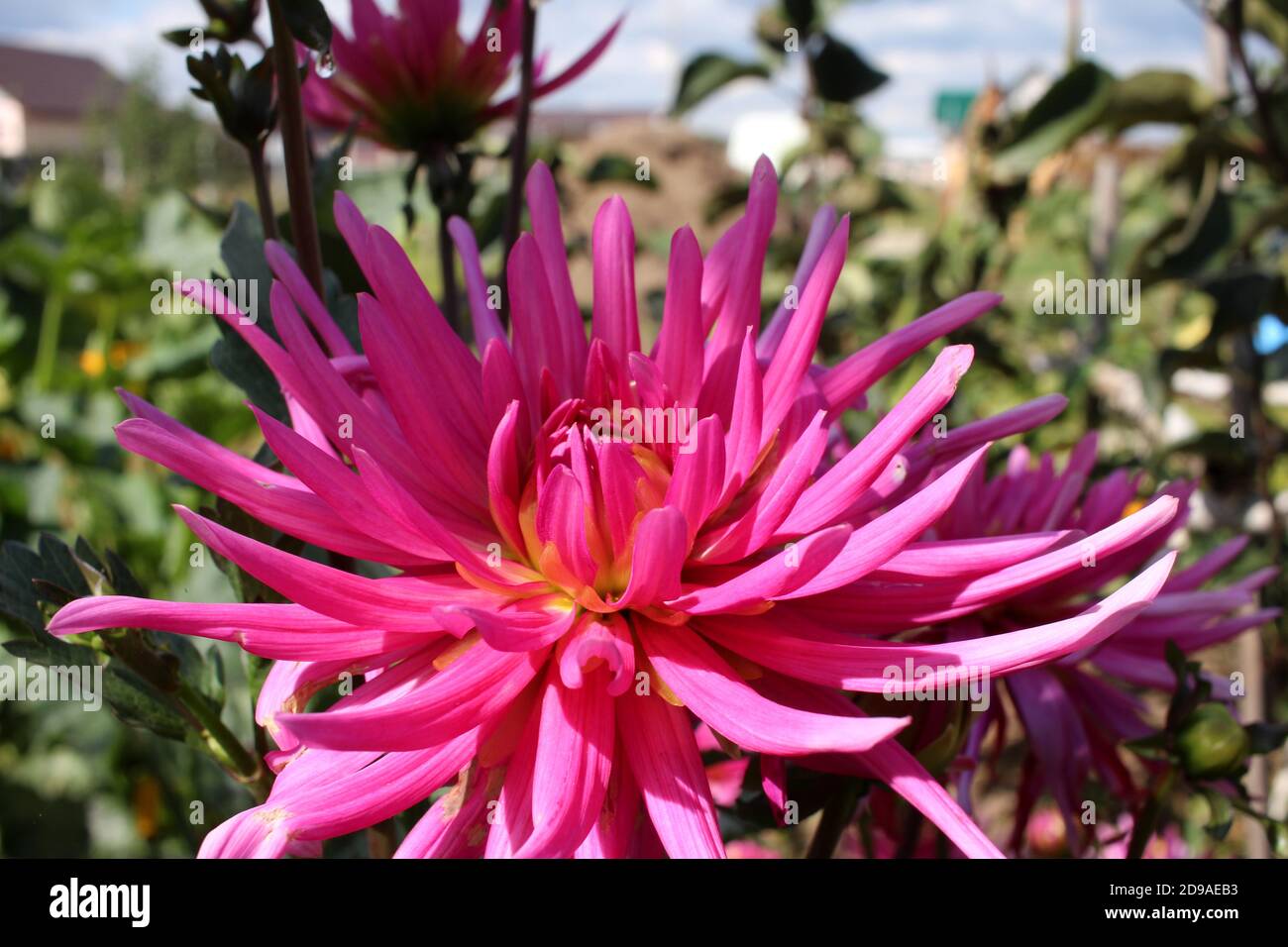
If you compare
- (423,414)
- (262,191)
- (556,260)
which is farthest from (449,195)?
(423,414)

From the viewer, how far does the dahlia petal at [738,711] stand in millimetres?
500

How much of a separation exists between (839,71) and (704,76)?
29 centimetres

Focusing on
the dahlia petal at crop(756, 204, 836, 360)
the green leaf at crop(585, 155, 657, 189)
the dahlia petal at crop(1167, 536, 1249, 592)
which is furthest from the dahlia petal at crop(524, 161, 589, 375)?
the green leaf at crop(585, 155, 657, 189)

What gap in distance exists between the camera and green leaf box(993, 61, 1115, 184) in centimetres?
145

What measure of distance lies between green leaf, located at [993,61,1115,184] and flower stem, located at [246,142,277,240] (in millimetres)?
983

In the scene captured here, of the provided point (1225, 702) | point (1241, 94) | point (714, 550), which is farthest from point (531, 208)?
point (1241, 94)

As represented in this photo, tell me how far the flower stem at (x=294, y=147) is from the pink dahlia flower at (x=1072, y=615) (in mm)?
437

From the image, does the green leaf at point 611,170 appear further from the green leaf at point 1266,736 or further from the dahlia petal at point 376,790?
the dahlia petal at point 376,790

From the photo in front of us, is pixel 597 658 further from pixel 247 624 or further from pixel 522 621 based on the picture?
pixel 247 624

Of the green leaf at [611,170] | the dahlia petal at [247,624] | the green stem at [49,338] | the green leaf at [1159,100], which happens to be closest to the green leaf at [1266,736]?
the dahlia petal at [247,624]

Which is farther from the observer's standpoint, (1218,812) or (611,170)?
(611,170)

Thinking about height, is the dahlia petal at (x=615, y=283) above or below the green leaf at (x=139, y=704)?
above

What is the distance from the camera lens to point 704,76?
6.92 feet

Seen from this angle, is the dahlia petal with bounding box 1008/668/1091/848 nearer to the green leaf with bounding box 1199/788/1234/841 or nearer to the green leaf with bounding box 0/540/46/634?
the green leaf with bounding box 1199/788/1234/841
